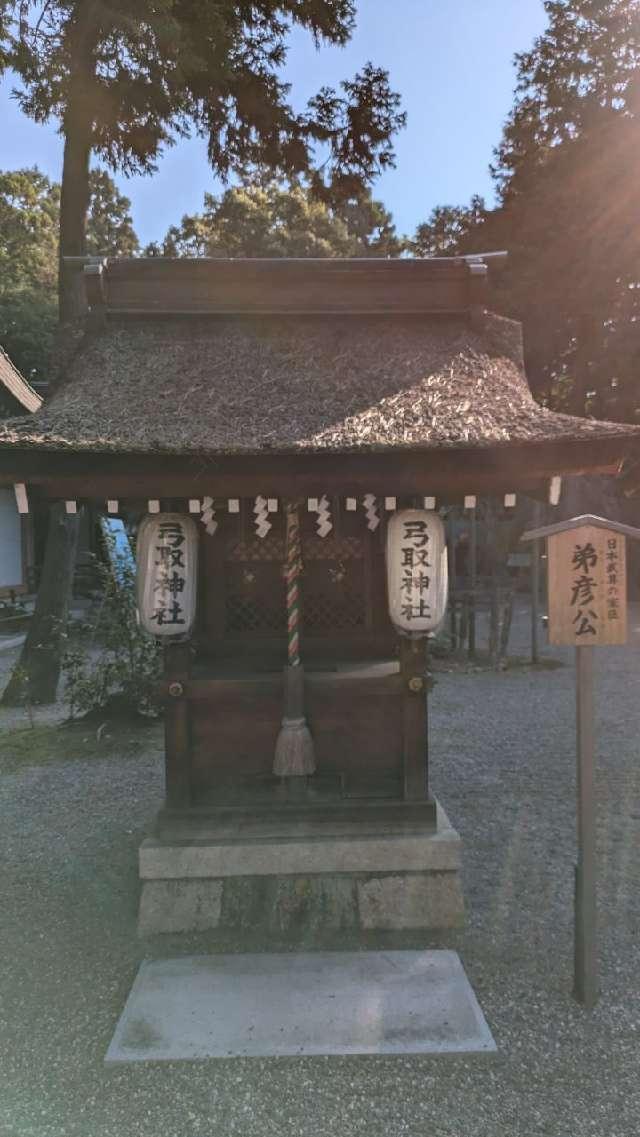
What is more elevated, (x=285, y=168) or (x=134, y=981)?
(x=285, y=168)

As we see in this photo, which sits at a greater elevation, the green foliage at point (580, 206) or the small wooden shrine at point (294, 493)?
the green foliage at point (580, 206)

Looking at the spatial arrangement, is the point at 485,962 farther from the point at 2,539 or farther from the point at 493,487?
the point at 2,539

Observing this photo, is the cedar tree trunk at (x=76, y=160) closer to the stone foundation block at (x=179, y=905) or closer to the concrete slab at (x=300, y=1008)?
the stone foundation block at (x=179, y=905)

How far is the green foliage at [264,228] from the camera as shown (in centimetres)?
2438

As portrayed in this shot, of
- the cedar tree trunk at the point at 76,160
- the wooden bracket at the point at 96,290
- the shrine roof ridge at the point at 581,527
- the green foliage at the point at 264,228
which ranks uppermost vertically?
the green foliage at the point at 264,228

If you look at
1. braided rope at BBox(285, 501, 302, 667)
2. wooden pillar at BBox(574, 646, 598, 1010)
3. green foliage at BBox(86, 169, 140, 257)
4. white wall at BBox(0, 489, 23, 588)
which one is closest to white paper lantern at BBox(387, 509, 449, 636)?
braided rope at BBox(285, 501, 302, 667)

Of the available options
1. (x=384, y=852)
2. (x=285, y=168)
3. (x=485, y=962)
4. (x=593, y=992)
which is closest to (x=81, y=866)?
(x=384, y=852)

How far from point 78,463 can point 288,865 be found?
106 inches

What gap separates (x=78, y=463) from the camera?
4.00 m

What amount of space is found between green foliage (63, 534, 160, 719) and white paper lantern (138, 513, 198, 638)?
4.19 metres

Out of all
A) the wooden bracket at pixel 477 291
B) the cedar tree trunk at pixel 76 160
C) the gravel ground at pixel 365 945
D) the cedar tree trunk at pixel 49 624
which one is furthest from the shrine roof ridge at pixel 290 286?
the cedar tree trunk at pixel 49 624

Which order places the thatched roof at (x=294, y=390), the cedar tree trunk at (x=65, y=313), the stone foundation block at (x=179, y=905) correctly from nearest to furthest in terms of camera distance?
1. the thatched roof at (x=294, y=390)
2. the stone foundation block at (x=179, y=905)
3. the cedar tree trunk at (x=65, y=313)

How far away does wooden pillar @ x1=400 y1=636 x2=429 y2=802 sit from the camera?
4.60m

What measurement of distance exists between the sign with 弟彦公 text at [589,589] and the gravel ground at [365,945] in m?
1.87
